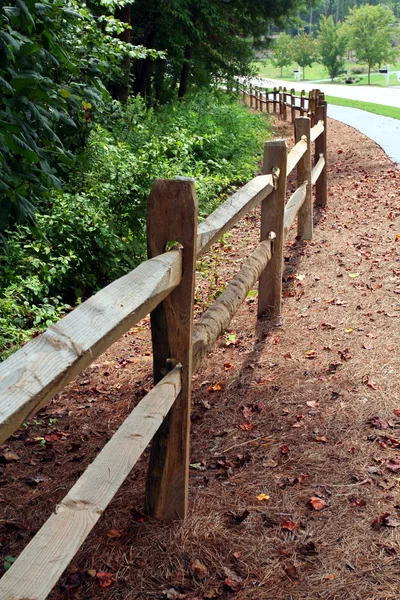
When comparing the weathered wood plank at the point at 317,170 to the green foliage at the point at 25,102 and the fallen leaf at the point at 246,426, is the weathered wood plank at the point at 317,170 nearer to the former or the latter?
the green foliage at the point at 25,102

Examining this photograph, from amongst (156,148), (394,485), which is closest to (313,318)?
(394,485)

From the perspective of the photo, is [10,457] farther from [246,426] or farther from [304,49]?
[304,49]

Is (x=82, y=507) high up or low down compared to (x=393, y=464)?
up

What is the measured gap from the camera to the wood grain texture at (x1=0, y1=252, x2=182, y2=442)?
1.54m

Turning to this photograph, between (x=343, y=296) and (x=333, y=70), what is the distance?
69721 millimetres

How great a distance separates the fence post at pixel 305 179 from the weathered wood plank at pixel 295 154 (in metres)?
0.20

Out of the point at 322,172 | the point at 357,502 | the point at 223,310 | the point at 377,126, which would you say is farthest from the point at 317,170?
the point at 377,126

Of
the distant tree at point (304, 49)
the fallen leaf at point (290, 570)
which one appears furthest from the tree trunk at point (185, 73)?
the distant tree at point (304, 49)

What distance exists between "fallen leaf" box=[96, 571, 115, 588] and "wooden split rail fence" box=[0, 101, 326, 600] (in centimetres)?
38

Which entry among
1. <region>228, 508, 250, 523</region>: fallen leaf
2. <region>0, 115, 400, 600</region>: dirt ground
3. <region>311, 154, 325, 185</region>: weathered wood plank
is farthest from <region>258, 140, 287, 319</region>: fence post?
<region>311, 154, 325, 185</region>: weathered wood plank

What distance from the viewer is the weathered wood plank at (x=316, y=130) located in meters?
9.01

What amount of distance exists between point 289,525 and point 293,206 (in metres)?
4.24

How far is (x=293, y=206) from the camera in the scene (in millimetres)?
6934

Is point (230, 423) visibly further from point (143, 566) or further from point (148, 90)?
point (148, 90)
